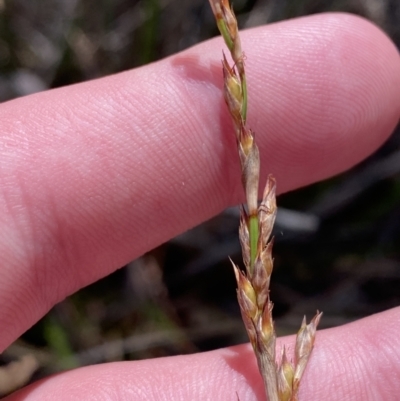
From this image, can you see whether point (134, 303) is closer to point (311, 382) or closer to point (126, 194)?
point (126, 194)

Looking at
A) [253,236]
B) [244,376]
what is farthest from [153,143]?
[244,376]

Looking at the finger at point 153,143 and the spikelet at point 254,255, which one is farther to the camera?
the finger at point 153,143

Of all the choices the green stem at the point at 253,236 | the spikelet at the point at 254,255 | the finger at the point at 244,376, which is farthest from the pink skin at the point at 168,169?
the green stem at the point at 253,236

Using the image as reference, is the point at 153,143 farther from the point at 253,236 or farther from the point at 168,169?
the point at 253,236

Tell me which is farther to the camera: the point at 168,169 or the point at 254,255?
the point at 168,169

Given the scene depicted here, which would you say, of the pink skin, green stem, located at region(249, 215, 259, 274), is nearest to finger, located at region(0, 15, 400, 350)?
the pink skin

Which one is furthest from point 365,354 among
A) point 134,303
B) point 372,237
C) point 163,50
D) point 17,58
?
point 17,58

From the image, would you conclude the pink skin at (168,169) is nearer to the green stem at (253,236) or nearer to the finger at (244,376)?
the finger at (244,376)

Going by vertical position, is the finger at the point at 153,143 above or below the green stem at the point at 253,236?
above
